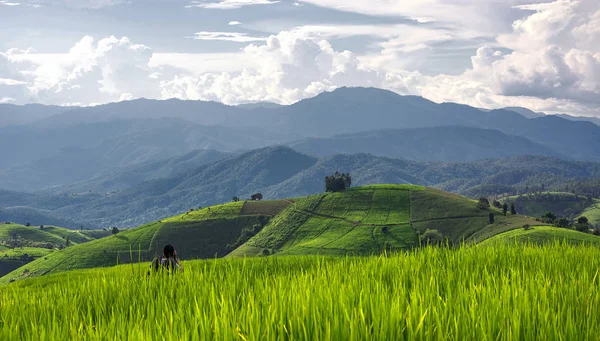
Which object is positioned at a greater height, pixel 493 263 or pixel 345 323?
pixel 345 323

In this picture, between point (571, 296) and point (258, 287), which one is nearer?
point (571, 296)

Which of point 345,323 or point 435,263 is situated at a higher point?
point 345,323

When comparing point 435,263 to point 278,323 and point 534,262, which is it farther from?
point 278,323

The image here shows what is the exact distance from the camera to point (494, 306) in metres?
6.31

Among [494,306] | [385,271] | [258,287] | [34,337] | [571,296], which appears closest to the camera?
[494,306]

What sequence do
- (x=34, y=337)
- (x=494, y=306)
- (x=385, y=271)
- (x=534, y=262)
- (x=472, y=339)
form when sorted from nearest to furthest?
1. (x=472, y=339)
2. (x=494, y=306)
3. (x=34, y=337)
4. (x=385, y=271)
5. (x=534, y=262)

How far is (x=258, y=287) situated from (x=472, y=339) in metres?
5.02

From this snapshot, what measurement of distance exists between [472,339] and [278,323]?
225 centimetres

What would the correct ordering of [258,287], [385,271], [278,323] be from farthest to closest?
[385,271] < [258,287] < [278,323]

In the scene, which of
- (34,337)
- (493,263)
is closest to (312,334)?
(34,337)

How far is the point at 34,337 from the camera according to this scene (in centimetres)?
674

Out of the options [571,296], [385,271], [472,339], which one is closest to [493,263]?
[385,271]

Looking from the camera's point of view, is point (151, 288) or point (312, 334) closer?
point (312, 334)

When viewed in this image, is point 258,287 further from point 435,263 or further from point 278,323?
point 435,263
